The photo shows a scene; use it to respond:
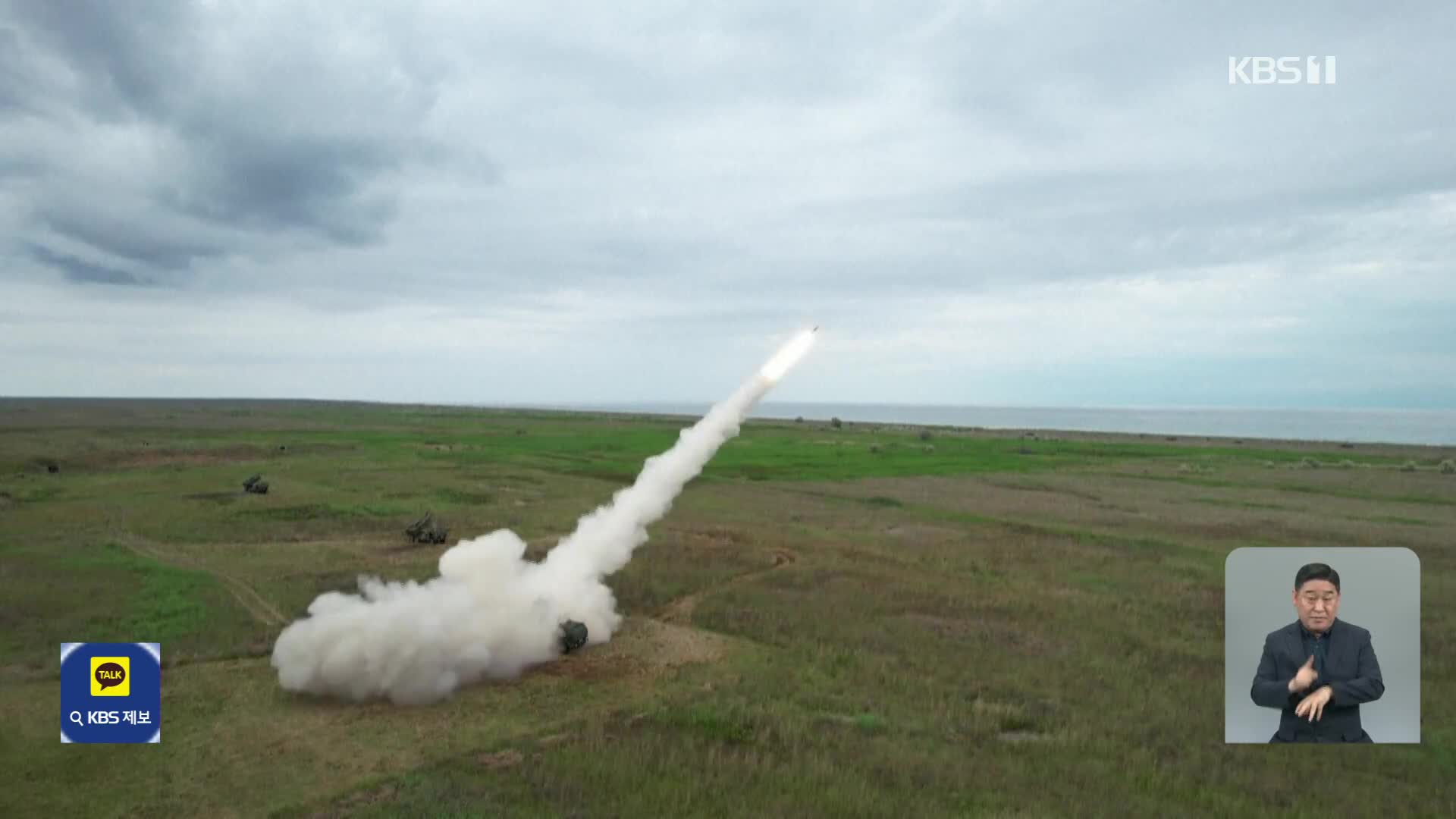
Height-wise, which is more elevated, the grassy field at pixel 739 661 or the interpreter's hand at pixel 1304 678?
the interpreter's hand at pixel 1304 678

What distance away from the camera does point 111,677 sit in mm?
17219

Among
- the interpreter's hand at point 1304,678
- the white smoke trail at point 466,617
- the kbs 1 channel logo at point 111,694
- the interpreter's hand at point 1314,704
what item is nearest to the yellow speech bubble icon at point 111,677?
the kbs 1 channel logo at point 111,694

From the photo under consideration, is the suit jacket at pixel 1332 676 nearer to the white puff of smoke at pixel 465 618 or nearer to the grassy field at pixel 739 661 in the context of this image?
the grassy field at pixel 739 661

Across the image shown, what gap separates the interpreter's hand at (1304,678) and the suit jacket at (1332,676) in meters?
0.05

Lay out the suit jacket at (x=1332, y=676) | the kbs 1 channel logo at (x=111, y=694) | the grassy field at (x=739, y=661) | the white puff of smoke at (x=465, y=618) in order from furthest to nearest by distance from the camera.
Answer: the white puff of smoke at (x=465, y=618)
the kbs 1 channel logo at (x=111, y=694)
the grassy field at (x=739, y=661)
the suit jacket at (x=1332, y=676)

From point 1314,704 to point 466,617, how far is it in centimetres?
1513

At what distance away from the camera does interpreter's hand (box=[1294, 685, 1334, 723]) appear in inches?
448

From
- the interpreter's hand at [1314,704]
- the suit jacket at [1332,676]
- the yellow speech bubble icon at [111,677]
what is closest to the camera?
the suit jacket at [1332,676]

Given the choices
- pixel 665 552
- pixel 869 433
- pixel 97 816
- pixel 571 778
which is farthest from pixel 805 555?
pixel 869 433

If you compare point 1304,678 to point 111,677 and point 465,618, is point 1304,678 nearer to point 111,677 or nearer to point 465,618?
point 465,618

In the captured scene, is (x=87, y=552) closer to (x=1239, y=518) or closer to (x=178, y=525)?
(x=178, y=525)

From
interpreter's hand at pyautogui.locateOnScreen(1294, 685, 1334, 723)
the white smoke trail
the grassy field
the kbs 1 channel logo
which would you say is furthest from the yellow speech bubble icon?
interpreter's hand at pyautogui.locateOnScreen(1294, 685, 1334, 723)

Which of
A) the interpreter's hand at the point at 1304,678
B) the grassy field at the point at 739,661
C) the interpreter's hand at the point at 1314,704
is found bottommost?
the grassy field at the point at 739,661

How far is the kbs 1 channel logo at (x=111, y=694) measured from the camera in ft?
51.4
